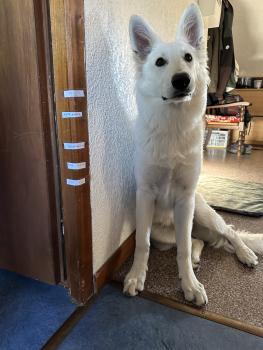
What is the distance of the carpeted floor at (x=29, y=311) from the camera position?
3.07 feet

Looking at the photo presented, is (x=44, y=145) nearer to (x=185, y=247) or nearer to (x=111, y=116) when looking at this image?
(x=111, y=116)

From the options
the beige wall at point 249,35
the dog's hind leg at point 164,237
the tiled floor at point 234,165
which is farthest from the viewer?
the beige wall at point 249,35

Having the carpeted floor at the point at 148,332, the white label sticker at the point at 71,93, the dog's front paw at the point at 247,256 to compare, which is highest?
the white label sticker at the point at 71,93

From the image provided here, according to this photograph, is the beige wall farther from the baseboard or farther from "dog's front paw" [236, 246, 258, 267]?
the baseboard

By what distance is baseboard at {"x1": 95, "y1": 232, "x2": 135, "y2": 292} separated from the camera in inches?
46.3

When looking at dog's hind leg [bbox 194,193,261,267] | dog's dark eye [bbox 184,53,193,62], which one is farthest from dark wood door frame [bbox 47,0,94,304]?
dog's hind leg [bbox 194,193,261,267]

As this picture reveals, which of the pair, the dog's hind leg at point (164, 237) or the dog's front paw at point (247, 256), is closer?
the dog's front paw at point (247, 256)

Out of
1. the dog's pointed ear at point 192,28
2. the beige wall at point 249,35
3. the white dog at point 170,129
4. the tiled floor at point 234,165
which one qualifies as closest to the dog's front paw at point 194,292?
the white dog at point 170,129

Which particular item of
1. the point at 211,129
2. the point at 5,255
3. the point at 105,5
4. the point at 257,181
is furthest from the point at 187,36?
the point at 211,129

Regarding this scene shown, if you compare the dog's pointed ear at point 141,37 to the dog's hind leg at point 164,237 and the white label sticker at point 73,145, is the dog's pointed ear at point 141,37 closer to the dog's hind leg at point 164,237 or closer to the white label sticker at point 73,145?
the white label sticker at point 73,145

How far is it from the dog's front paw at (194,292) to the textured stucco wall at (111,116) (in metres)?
0.35

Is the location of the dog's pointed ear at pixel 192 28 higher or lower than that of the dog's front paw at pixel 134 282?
higher

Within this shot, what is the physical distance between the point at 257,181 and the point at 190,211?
1.67 metres

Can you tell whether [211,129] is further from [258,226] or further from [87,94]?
[87,94]
